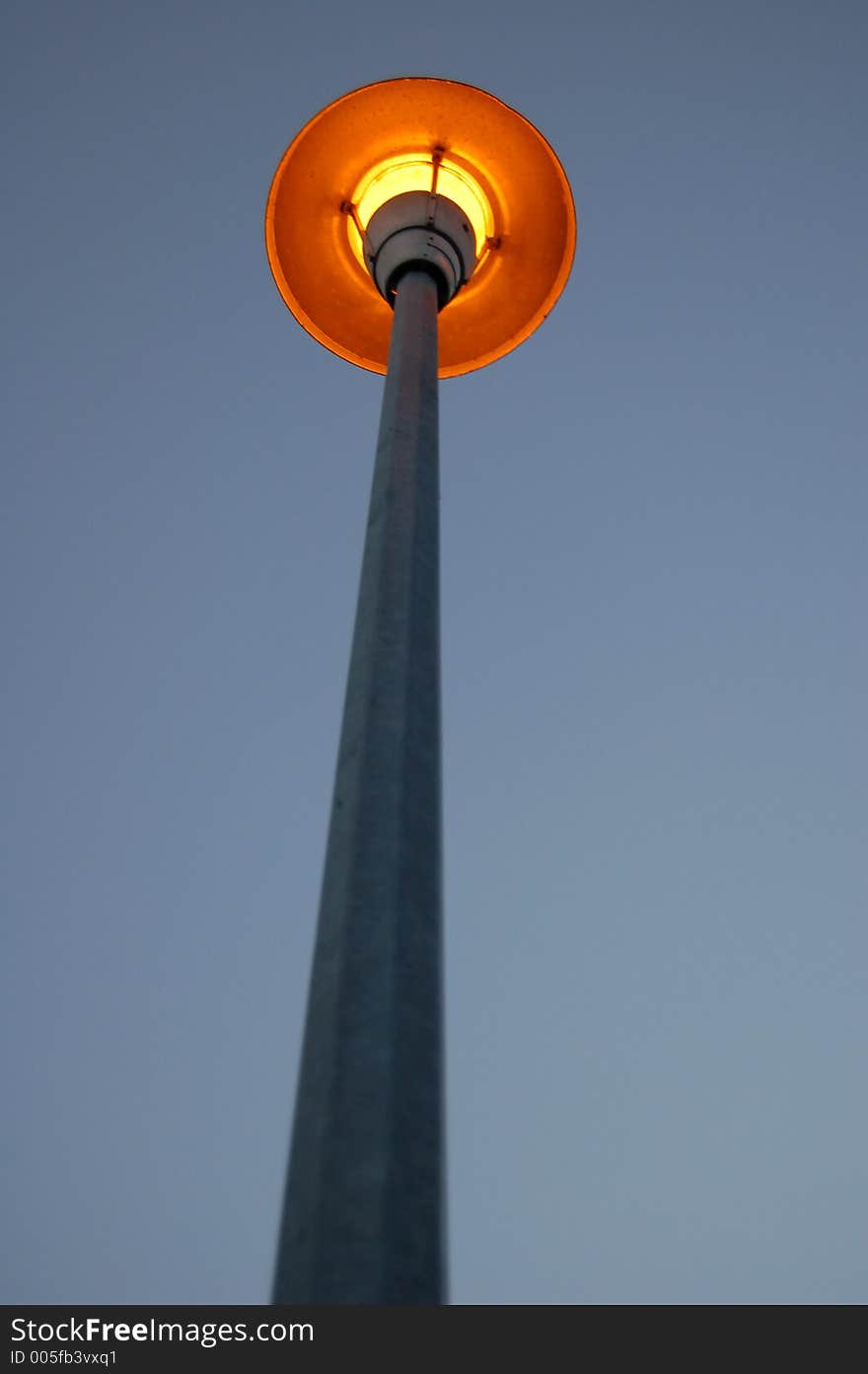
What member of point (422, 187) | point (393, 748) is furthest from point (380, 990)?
point (422, 187)

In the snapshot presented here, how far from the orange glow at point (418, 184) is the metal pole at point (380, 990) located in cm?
427

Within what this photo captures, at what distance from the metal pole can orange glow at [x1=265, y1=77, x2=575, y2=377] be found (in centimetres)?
444

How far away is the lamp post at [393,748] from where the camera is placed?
255 centimetres

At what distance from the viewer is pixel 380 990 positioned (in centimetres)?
292

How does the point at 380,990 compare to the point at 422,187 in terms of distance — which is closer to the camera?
the point at 380,990

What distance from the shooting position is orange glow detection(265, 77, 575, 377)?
25.3ft

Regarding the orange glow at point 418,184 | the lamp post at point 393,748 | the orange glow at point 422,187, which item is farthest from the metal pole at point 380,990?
the orange glow at point 422,187

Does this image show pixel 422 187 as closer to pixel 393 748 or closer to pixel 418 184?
pixel 418 184

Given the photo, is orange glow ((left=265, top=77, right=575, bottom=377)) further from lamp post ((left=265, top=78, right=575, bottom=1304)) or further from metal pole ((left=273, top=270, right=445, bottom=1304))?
metal pole ((left=273, top=270, right=445, bottom=1304))

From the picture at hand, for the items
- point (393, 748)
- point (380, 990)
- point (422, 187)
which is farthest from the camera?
point (422, 187)

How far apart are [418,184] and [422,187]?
0.21 ft

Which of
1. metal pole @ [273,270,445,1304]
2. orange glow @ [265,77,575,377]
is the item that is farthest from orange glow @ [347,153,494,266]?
metal pole @ [273,270,445,1304]

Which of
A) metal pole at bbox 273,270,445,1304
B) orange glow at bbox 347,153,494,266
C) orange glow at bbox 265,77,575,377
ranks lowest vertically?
metal pole at bbox 273,270,445,1304

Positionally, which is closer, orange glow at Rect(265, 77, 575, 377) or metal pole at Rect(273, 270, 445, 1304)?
metal pole at Rect(273, 270, 445, 1304)
